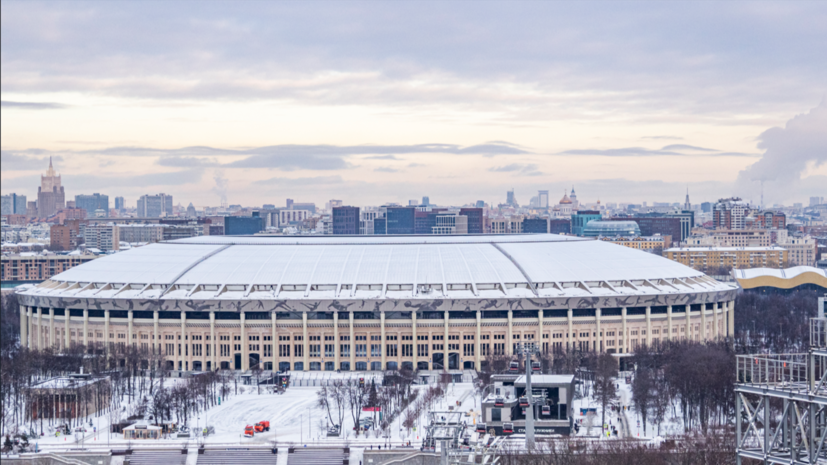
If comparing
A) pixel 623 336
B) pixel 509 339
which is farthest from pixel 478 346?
pixel 623 336

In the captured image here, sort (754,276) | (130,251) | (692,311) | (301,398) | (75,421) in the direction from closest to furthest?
(75,421), (301,398), (692,311), (130,251), (754,276)

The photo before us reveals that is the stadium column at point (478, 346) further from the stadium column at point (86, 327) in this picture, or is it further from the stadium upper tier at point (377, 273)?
the stadium column at point (86, 327)

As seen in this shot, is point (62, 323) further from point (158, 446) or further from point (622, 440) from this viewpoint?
point (622, 440)

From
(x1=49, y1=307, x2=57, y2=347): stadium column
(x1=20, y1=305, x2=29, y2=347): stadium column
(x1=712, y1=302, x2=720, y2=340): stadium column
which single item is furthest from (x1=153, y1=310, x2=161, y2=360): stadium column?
(x1=712, y1=302, x2=720, y2=340): stadium column

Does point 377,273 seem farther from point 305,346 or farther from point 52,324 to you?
point 52,324

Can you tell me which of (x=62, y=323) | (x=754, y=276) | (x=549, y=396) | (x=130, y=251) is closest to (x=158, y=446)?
(x=549, y=396)

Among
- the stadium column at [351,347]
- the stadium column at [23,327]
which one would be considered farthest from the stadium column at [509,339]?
the stadium column at [23,327]

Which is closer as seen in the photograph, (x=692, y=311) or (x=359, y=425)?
(x=359, y=425)
